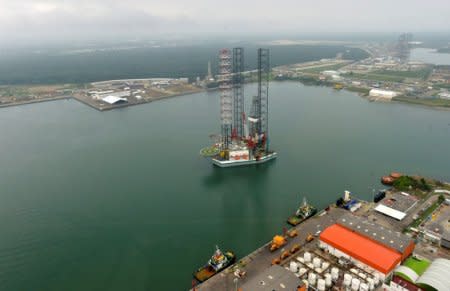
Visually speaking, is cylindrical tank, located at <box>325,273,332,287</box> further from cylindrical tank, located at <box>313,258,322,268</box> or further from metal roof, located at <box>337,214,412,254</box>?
metal roof, located at <box>337,214,412,254</box>

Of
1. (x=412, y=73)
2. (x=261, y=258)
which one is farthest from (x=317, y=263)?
(x=412, y=73)

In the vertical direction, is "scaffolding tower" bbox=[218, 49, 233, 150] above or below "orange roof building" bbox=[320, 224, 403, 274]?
above

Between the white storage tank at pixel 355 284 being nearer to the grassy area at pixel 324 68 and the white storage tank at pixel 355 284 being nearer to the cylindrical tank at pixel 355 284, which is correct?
the cylindrical tank at pixel 355 284

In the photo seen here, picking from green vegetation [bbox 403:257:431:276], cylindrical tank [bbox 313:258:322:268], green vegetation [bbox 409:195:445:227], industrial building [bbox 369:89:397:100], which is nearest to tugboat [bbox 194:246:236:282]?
cylindrical tank [bbox 313:258:322:268]

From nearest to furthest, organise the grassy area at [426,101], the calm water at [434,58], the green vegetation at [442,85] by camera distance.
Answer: the grassy area at [426,101] < the green vegetation at [442,85] < the calm water at [434,58]

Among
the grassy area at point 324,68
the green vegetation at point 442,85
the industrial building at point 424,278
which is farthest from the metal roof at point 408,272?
the grassy area at point 324,68

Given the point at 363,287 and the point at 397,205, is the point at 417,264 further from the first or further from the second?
the point at 397,205

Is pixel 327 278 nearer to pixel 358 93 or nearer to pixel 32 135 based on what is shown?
pixel 32 135

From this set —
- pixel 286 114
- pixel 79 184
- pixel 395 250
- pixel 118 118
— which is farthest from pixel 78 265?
pixel 286 114
